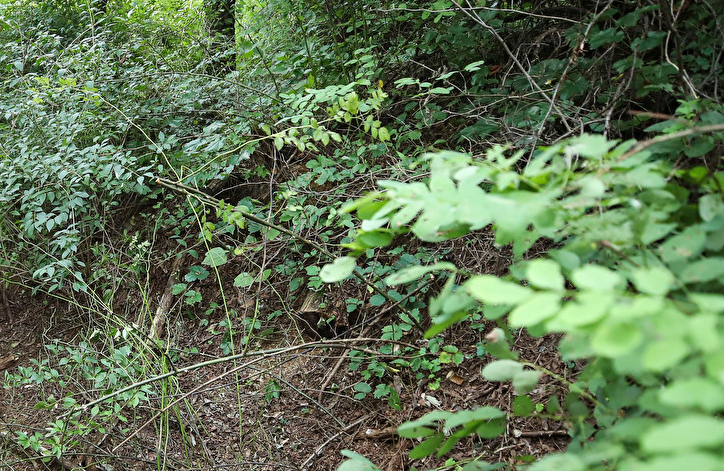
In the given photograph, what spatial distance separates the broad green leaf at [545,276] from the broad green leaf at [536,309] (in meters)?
0.01

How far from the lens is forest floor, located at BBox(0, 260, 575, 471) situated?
7.53 ft

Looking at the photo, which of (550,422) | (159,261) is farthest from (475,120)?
(159,261)

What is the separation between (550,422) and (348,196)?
154 centimetres

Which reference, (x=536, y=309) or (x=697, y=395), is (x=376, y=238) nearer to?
(x=536, y=309)

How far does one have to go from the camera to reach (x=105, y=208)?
365 centimetres

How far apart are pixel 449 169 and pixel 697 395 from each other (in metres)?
0.52

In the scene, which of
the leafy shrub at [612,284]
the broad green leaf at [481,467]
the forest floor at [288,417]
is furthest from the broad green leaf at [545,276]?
the forest floor at [288,417]

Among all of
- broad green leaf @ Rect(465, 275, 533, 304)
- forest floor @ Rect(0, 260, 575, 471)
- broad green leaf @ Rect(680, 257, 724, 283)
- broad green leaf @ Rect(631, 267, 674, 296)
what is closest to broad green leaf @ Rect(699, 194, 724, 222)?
broad green leaf @ Rect(680, 257, 724, 283)

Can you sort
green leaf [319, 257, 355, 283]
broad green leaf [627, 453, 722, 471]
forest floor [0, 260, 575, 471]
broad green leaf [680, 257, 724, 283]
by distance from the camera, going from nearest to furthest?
broad green leaf [627, 453, 722, 471]
broad green leaf [680, 257, 724, 283]
green leaf [319, 257, 355, 283]
forest floor [0, 260, 575, 471]

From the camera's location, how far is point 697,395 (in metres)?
→ 0.53

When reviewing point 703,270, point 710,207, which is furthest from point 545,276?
point 710,207

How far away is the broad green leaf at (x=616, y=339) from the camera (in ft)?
1.85

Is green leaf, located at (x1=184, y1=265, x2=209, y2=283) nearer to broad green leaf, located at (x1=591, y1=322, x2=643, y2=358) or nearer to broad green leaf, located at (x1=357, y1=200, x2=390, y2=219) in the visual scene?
broad green leaf, located at (x1=357, y1=200, x2=390, y2=219)

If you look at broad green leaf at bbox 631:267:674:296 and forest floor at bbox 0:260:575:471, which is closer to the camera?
broad green leaf at bbox 631:267:674:296
